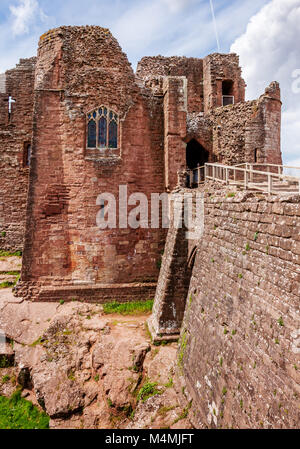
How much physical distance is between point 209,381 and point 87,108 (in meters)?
10.8

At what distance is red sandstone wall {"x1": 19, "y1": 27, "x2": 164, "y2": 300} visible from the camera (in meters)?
12.2

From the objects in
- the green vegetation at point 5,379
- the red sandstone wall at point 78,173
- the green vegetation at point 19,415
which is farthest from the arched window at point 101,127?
the green vegetation at point 19,415

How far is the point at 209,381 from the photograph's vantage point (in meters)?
6.04

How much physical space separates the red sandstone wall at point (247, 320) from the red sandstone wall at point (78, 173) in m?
5.38

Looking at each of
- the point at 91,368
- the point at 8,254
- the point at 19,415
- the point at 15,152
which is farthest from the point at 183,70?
the point at 19,415

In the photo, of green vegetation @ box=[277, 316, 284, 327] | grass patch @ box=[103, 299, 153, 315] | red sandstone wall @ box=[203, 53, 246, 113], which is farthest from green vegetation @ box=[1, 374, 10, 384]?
red sandstone wall @ box=[203, 53, 246, 113]

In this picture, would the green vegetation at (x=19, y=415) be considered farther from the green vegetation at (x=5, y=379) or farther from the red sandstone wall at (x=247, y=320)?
the red sandstone wall at (x=247, y=320)

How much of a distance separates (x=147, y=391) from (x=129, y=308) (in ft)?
13.8

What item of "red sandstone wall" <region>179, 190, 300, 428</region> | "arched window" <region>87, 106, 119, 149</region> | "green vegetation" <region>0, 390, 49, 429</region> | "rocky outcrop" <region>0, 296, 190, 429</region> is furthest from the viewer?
"arched window" <region>87, 106, 119, 149</region>

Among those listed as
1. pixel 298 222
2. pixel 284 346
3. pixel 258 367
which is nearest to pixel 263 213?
pixel 298 222

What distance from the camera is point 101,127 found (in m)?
12.6

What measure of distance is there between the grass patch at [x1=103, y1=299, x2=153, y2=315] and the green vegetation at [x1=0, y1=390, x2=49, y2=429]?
3853 millimetres

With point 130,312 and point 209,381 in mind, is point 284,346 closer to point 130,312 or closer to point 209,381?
point 209,381

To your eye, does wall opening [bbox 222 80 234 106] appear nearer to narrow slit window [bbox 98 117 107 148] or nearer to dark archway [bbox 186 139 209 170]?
dark archway [bbox 186 139 209 170]
